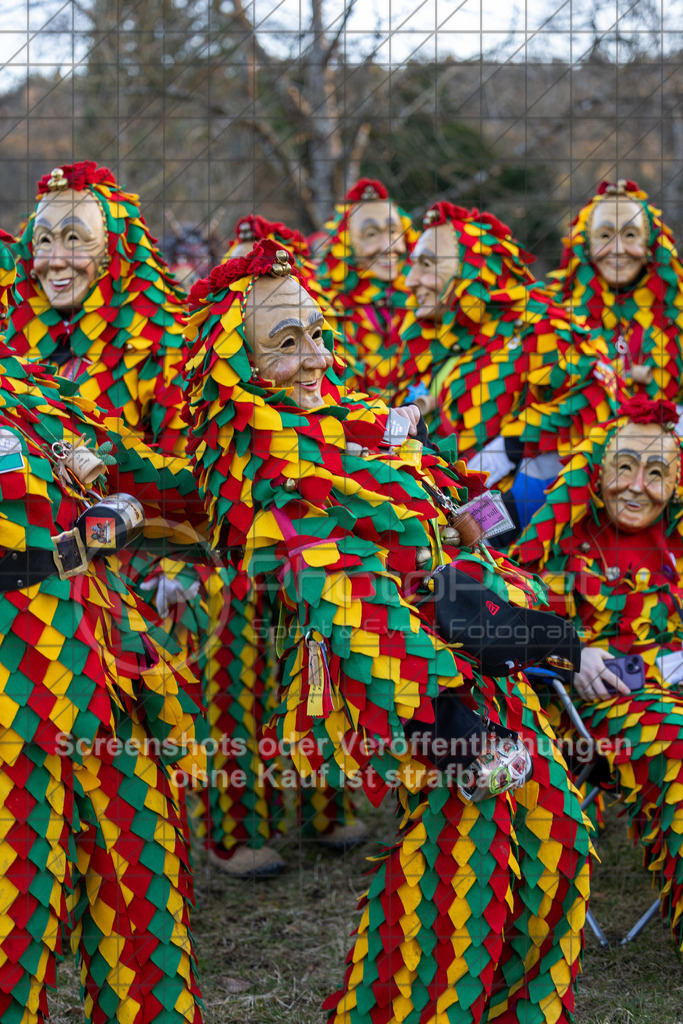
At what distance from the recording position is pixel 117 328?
135 inches

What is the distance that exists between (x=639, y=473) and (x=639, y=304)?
1465mm

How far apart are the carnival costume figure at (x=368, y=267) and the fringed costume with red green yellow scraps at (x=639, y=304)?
79 cm

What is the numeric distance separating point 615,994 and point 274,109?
9.43m

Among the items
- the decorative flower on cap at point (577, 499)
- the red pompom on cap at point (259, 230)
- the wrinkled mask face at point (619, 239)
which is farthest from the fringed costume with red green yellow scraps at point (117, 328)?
the wrinkled mask face at point (619, 239)

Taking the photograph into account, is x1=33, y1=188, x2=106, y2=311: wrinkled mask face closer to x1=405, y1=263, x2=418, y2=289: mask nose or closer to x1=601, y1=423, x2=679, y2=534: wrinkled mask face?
x1=405, y1=263, x2=418, y2=289: mask nose

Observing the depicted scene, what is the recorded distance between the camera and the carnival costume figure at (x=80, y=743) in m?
2.26

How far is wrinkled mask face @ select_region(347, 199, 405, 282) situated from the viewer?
507 cm

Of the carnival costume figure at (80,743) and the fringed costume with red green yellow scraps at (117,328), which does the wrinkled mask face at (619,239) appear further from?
the carnival costume figure at (80,743)

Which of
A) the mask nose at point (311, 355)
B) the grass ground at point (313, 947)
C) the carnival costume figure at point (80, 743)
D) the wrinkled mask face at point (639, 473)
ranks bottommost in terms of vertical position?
the grass ground at point (313, 947)

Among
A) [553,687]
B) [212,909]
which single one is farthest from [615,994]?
[212,909]

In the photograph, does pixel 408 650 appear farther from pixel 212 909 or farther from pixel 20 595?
pixel 212 909

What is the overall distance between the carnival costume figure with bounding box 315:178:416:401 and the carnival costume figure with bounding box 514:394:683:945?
1.75m

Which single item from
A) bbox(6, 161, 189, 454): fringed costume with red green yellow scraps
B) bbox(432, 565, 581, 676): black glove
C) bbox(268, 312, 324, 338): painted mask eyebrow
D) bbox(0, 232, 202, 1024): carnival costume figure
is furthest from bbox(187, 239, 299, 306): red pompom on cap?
bbox(6, 161, 189, 454): fringed costume with red green yellow scraps

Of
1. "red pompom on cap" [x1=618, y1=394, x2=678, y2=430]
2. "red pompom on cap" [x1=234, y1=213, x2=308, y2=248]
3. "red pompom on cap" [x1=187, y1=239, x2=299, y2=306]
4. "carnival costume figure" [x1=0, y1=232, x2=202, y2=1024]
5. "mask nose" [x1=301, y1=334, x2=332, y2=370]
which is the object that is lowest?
"carnival costume figure" [x1=0, y1=232, x2=202, y2=1024]
